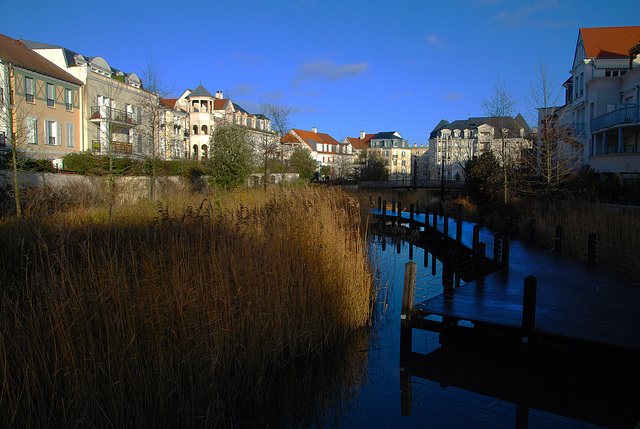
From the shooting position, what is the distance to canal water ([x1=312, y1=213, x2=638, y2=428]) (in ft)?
13.9

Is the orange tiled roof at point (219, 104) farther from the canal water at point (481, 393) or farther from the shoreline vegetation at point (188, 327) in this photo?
the canal water at point (481, 393)

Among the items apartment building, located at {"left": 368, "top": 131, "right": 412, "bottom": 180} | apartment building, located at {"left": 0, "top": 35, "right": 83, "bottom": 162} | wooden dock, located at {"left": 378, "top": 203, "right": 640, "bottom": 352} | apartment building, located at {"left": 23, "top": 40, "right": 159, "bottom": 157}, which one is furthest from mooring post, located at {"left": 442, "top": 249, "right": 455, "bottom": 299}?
apartment building, located at {"left": 368, "top": 131, "right": 412, "bottom": 180}

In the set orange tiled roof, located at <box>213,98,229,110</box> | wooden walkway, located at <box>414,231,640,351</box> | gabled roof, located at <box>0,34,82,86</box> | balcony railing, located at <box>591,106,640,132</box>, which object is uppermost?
orange tiled roof, located at <box>213,98,229,110</box>

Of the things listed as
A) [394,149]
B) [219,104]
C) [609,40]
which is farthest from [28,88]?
[394,149]

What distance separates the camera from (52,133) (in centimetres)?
2506

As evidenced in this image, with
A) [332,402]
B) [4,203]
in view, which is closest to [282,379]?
[332,402]

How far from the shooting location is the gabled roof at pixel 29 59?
22.5 meters

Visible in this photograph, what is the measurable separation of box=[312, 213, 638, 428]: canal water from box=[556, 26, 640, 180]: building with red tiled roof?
21278mm

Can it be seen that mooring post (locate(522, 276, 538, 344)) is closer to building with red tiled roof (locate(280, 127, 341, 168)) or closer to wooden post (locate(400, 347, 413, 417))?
wooden post (locate(400, 347, 413, 417))

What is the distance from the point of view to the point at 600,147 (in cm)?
2770

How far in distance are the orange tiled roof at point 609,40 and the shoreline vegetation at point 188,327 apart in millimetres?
29999

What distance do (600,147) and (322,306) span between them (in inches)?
1145

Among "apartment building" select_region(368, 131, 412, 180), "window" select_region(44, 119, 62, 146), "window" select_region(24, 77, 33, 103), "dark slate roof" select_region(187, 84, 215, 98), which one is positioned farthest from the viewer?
"apartment building" select_region(368, 131, 412, 180)

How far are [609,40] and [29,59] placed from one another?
1437 inches
